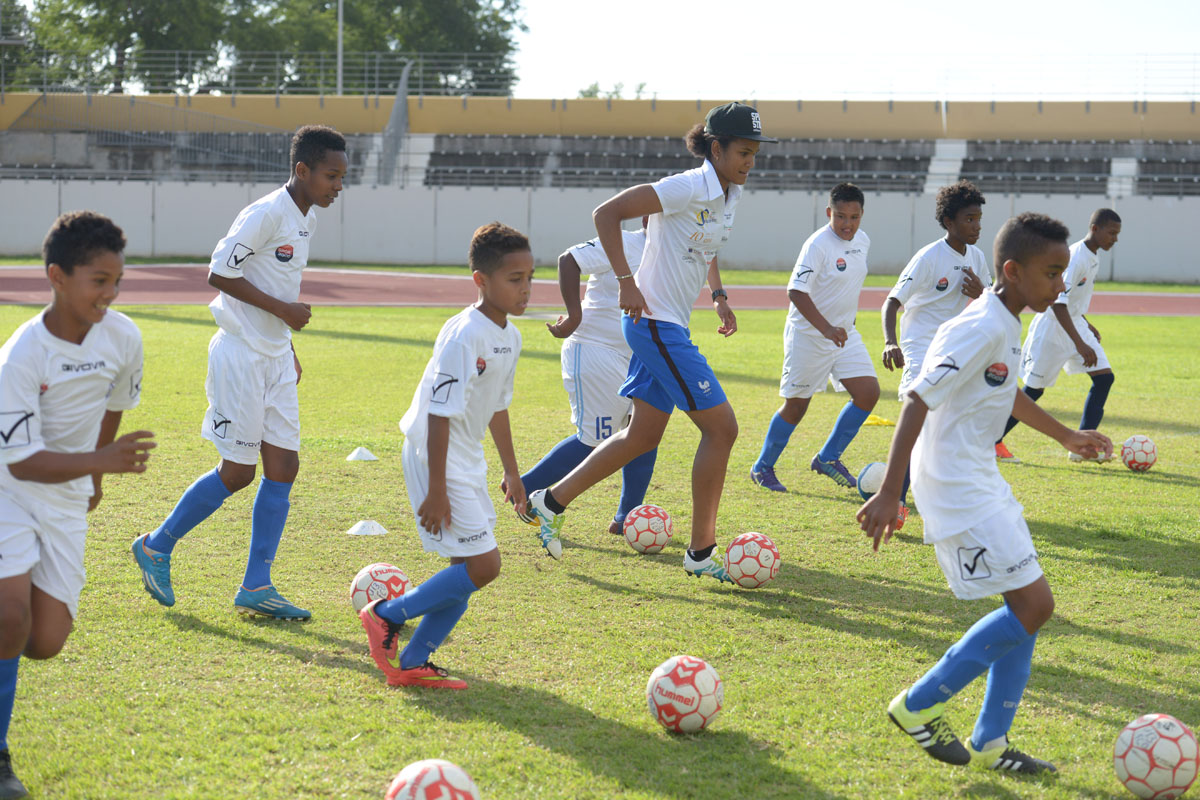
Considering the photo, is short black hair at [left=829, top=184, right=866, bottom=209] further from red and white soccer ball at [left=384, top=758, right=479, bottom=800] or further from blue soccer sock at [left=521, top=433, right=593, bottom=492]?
red and white soccer ball at [left=384, top=758, right=479, bottom=800]

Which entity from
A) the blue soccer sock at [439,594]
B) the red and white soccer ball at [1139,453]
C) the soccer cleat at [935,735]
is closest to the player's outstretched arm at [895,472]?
the soccer cleat at [935,735]

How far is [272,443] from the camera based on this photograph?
17.5 feet

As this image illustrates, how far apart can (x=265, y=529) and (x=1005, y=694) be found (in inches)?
133

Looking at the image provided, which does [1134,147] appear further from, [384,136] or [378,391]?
[378,391]

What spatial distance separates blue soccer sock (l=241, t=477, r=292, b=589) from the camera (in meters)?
5.21

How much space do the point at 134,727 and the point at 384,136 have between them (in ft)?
130

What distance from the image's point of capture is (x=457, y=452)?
425 centimetres

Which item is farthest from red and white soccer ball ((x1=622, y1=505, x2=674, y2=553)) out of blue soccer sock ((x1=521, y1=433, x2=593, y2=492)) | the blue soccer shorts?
the blue soccer shorts

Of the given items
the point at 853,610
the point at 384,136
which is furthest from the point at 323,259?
the point at 853,610

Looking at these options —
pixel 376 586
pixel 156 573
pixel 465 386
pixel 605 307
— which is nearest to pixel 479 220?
pixel 605 307

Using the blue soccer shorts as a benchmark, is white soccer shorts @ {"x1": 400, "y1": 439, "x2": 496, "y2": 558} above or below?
below

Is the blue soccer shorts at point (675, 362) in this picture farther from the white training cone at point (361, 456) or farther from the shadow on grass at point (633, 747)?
the white training cone at point (361, 456)

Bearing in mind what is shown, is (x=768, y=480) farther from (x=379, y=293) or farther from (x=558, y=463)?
(x=379, y=293)

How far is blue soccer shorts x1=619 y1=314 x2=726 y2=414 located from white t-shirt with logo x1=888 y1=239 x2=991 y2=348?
7.09 ft
